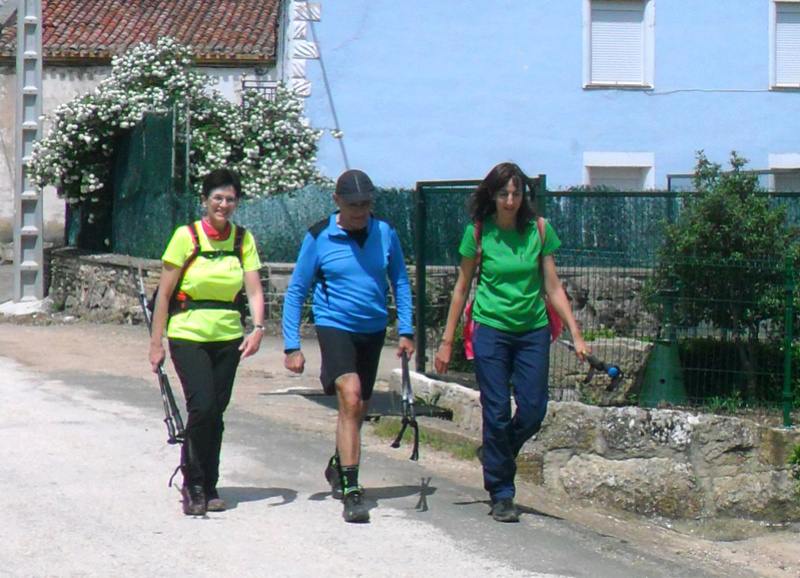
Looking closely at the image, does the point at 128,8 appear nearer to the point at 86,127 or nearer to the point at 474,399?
the point at 86,127

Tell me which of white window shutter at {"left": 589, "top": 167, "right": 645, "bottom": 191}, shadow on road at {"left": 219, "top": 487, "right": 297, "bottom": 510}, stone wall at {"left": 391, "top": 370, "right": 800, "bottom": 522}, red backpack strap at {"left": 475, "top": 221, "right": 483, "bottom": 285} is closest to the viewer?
red backpack strap at {"left": 475, "top": 221, "right": 483, "bottom": 285}

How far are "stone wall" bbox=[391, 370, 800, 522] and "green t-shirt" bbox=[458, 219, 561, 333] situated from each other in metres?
1.79

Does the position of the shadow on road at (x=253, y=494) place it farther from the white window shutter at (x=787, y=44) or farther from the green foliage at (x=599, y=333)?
the white window shutter at (x=787, y=44)

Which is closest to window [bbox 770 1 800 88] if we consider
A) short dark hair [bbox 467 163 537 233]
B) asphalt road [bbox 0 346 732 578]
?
asphalt road [bbox 0 346 732 578]

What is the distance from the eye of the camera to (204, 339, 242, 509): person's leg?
6.08m

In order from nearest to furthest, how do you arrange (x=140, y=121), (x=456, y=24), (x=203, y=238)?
1. (x=203, y=238)
2. (x=140, y=121)
3. (x=456, y=24)

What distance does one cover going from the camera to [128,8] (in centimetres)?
2784

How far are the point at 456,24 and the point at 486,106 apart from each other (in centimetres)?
127

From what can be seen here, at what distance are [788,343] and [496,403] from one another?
2.93 meters

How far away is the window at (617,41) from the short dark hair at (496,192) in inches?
497

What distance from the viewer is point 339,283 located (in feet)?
20.3

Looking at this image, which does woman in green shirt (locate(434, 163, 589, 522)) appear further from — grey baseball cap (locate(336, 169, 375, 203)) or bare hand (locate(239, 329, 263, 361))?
bare hand (locate(239, 329, 263, 361))

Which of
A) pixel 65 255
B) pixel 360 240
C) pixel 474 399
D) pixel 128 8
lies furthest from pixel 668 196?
pixel 128 8

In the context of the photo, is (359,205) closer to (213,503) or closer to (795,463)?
(213,503)
